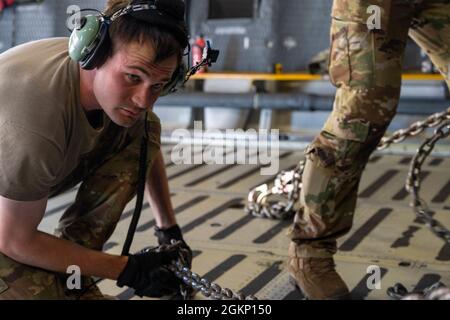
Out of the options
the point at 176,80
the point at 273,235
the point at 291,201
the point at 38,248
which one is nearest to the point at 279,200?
the point at 291,201

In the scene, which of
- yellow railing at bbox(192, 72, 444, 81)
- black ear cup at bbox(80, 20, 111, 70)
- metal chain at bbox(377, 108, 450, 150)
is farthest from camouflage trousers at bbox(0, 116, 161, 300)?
yellow railing at bbox(192, 72, 444, 81)

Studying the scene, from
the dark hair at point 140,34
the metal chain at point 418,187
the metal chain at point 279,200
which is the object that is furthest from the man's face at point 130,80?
the metal chain at point 279,200

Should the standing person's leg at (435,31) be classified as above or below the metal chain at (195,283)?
above

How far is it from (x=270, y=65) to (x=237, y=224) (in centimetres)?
231

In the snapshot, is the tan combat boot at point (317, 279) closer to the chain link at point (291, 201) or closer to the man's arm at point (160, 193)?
the chain link at point (291, 201)

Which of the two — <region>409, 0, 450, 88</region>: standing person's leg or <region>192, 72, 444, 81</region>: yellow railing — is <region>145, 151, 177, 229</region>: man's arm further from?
<region>192, 72, 444, 81</region>: yellow railing

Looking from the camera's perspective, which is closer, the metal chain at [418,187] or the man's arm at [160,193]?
the man's arm at [160,193]

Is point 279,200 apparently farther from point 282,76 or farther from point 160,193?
point 282,76

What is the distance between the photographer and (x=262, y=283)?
2.36 metres

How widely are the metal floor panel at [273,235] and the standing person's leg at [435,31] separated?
71 centimetres

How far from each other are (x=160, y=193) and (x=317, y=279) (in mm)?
579

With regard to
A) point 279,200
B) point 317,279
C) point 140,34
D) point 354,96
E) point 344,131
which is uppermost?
point 140,34

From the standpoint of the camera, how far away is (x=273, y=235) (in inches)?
114

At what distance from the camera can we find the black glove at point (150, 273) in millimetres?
1835
